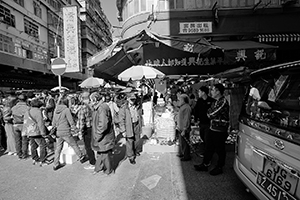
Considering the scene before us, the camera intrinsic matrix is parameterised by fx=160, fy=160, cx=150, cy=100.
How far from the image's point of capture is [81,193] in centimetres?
313

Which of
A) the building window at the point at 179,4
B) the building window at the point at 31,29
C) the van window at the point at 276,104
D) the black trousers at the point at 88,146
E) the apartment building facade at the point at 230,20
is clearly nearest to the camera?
the van window at the point at 276,104

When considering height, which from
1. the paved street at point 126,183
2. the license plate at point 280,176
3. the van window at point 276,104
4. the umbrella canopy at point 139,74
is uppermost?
the umbrella canopy at point 139,74

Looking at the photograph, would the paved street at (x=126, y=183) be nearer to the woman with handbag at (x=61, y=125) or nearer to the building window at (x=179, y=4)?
the woman with handbag at (x=61, y=125)

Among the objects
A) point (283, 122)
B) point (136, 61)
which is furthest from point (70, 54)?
point (283, 122)

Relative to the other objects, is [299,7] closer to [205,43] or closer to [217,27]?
[217,27]

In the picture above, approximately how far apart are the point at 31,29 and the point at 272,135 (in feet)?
78.2

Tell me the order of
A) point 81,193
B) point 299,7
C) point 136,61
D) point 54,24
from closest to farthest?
point 81,193 → point 136,61 → point 299,7 → point 54,24

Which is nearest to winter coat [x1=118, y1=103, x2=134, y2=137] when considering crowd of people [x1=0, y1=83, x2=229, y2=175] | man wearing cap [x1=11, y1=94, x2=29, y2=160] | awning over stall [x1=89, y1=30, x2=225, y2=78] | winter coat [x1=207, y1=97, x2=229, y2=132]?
crowd of people [x1=0, y1=83, x2=229, y2=175]

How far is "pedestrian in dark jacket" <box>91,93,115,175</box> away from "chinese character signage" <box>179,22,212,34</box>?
7.38 m

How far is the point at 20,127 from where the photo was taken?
15.9 feet

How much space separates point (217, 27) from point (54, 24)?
23063 mm

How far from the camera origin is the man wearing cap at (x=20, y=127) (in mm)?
4789

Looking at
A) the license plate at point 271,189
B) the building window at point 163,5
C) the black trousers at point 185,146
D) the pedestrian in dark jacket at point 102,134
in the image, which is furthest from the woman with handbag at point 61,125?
the building window at point 163,5

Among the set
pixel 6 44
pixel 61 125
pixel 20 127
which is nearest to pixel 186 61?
pixel 61 125
